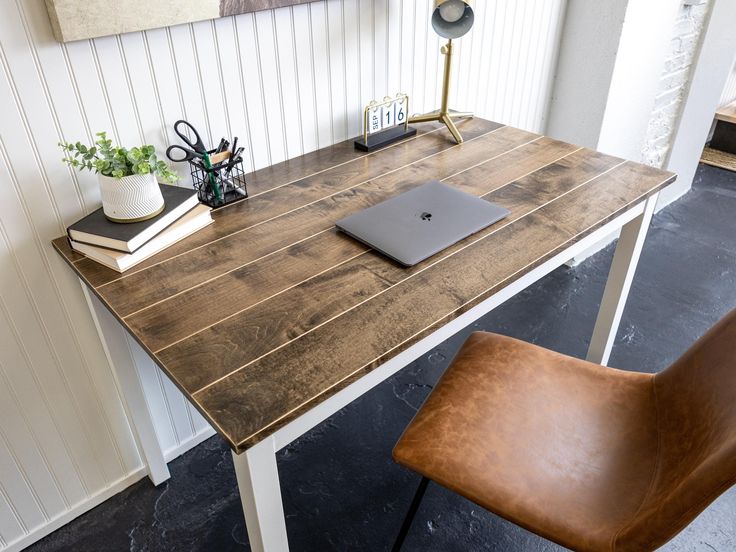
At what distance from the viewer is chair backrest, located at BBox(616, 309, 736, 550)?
2.63 ft

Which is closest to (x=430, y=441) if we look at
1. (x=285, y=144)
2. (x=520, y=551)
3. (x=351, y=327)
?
(x=351, y=327)

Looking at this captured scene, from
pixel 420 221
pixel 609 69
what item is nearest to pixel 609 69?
pixel 609 69

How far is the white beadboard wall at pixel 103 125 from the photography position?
3.75 ft

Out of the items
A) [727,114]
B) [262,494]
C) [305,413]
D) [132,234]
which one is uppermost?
[132,234]

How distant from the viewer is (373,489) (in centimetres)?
163

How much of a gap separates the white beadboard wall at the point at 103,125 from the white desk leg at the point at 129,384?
50 millimetres

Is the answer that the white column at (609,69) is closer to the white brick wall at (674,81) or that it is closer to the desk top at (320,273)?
the white brick wall at (674,81)

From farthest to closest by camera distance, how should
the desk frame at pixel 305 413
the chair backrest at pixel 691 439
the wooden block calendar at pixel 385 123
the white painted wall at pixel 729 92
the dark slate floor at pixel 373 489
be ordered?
the white painted wall at pixel 729 92, the wooden block calendar at pixel 385 123, the dark slate floor at pixel 373 489, the desk frame at pixel 305 413, the chair backrest at pixel 691 439

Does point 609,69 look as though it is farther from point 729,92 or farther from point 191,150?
point 729,92

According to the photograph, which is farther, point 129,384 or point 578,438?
point 129,384

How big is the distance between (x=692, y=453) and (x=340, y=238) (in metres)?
0.74

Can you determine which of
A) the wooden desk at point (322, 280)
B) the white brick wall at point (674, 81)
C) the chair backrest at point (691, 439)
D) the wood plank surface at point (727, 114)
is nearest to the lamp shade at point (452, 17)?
the wooden desk at point (322, 280)

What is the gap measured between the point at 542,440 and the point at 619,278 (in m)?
0.67

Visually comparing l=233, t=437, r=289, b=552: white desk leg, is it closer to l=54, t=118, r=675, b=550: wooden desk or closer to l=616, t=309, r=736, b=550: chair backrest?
l=54, t=118, r=675, b=550: wooden desk
